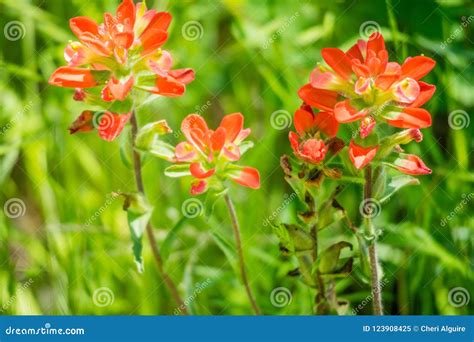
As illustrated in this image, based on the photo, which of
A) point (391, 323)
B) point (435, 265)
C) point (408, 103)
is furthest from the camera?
point (435, 265)

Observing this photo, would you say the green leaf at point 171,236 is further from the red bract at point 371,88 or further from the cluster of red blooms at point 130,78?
the red bract at point 371,88

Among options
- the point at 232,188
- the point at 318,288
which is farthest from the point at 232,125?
the point at 232,188

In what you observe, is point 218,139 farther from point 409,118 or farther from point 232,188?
point 232,188

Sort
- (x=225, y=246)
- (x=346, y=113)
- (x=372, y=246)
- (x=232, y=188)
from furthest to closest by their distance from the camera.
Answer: (x=232, y=188) → (x=225, y=246) → (x=372, y=246) → (x=346, y=113)

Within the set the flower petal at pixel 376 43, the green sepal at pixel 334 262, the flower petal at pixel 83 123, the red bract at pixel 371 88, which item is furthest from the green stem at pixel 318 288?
the flower petal at pixel 83 123

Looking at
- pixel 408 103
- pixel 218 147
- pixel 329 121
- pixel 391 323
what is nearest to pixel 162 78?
pixel 218 147

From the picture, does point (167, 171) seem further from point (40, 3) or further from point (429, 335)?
point (40, 3)

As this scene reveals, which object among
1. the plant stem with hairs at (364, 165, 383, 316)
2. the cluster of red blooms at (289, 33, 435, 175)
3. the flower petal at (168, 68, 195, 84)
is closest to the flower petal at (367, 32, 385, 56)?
the cluster of red blooms at (289, 33, 435, 175)
